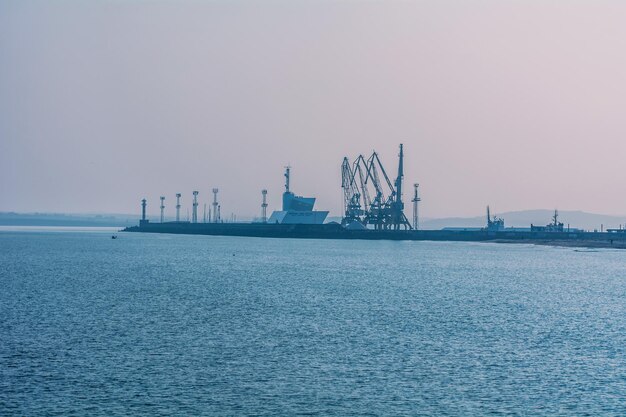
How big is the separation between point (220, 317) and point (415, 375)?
18.9 m

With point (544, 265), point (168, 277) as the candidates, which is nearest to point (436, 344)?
point (168, 277)

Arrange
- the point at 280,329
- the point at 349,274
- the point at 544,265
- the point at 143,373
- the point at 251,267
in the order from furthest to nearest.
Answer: the point at 544,265 < the point at 251,267 < the point at 349,274 < the point at 280,329 < the point at 143,373

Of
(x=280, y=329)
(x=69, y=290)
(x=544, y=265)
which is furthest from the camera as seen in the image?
(x=544, y=265)

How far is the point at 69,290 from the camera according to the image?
67.5 metres

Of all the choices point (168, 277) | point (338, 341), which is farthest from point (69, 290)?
point (338, 341)

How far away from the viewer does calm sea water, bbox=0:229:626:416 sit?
2953 centimetres

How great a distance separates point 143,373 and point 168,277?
2027 inches

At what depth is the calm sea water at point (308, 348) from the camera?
2953 cm

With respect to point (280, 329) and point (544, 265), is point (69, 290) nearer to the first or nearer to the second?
point (280, 329)

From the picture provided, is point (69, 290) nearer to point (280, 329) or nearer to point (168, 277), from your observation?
point (168, 277)

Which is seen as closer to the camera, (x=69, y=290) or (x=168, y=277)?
(x=69, y=290)

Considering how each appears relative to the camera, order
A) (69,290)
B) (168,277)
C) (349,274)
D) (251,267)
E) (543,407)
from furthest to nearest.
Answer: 1. (251,267)
2. (349,274)
3. (168,277)
4. (69,290)
5. (543,407)

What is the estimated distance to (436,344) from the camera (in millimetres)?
41188

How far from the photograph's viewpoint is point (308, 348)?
129 ft
